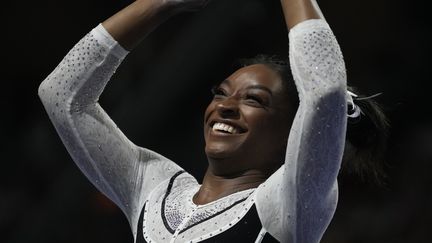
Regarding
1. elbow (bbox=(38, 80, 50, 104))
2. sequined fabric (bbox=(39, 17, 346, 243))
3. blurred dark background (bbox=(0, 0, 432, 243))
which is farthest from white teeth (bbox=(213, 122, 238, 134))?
blurred dark background (bbox=(0, 0, 432, 243))

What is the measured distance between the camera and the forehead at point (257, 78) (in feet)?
5.08

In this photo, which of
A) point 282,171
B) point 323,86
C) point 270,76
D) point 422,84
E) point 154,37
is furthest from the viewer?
point 154,37

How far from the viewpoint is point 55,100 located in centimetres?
161

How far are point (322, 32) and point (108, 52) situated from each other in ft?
1.56

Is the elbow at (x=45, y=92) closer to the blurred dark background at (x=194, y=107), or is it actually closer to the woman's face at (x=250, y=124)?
the woman's face at (x=250, y=124)

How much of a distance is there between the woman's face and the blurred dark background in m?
1.22

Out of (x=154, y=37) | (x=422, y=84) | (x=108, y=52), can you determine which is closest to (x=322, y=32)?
(x=108, y=52)

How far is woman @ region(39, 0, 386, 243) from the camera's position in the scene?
1.29 m

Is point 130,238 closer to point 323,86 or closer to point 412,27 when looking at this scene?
point 412,27

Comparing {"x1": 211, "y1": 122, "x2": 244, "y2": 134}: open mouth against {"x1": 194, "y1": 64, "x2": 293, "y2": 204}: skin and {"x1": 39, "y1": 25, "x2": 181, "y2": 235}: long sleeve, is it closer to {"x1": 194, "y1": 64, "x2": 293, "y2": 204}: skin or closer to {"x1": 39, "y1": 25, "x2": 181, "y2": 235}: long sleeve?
{"x1": 194, "y1": 64, "x2": 293, "y2": 204}: skin

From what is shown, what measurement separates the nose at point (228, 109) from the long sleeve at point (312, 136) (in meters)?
0.20

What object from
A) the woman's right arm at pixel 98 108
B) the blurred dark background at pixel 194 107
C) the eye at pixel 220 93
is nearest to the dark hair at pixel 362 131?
the eye at pixel 220 93

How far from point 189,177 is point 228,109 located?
250 mm

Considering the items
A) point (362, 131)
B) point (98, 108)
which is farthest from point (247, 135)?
point (98, 108)
